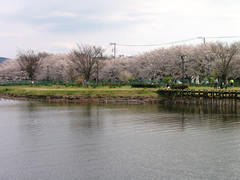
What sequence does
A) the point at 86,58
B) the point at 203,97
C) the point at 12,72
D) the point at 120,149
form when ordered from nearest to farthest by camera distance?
the point at 120,149 → the point at 203,97 → the point at 86,58 → the point at 12,72

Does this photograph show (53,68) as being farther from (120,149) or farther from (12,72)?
(120,149)

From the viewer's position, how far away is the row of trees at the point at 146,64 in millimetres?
65188

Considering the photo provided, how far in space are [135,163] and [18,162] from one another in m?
5.64

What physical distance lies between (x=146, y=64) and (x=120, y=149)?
230 ft

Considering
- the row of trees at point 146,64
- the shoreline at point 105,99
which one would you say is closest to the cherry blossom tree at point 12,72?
the row of trees at point 146,64

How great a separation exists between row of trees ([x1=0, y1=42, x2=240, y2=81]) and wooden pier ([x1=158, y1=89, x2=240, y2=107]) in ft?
54.2

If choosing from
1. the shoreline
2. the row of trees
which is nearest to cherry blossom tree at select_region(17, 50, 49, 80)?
the row of trees

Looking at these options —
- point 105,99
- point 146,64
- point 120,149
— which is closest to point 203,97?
point 105,99

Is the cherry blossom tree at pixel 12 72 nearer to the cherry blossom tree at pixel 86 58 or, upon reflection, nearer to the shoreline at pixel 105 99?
the cherry blossom tree at pixel 86 58

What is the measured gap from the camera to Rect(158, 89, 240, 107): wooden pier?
136 feet

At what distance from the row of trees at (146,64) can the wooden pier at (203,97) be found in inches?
650

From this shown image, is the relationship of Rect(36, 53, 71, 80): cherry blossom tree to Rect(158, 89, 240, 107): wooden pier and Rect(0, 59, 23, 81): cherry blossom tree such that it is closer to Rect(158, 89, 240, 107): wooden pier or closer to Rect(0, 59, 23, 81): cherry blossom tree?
Rect(0, 59, 23, 81): cherry blossom tree

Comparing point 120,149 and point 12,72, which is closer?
point 120,149

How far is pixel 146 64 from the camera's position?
285 ft
